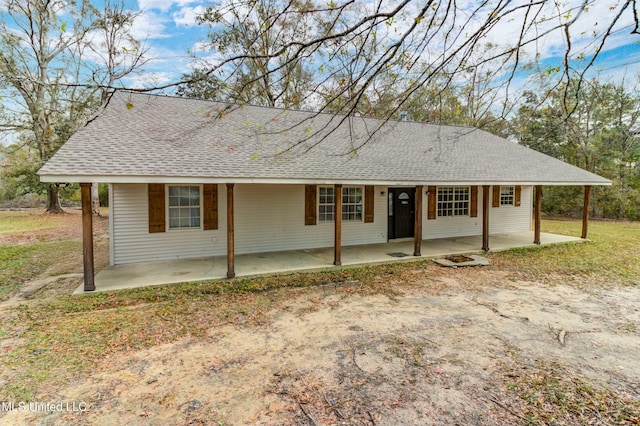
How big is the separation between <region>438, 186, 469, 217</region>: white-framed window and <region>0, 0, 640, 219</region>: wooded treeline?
278 centimetres

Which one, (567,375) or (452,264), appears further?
(452,264)

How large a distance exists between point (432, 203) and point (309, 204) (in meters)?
4.77

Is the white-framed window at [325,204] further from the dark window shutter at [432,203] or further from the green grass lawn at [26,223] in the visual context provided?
the green grass lawn at [26,223]

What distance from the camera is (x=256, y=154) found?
5477 mm

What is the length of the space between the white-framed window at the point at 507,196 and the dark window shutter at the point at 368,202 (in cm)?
608

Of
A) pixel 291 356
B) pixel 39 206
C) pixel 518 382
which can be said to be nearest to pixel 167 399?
pixel 291 356

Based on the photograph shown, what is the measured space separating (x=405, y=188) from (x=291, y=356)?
877 cm

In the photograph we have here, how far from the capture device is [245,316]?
16.9 feet

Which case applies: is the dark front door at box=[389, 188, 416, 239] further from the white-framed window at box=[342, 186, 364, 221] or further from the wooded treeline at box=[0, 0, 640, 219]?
the wooded treeline at box=[0, 0, 640, 219]

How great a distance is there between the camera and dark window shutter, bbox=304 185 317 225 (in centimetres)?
998

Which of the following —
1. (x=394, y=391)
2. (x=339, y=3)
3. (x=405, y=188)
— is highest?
(x=339, y=3)

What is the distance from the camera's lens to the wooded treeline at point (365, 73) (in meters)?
3.43


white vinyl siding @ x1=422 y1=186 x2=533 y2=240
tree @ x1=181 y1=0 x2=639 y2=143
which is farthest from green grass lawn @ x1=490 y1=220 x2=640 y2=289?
tree @ x1=181 y1=0 x2=639 y2=143

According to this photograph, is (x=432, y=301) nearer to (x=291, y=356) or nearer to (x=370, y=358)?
(x=370, y=358)
